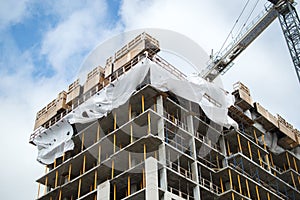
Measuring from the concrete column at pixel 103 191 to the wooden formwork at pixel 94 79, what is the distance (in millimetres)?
10596

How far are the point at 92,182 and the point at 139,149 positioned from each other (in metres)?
5.79

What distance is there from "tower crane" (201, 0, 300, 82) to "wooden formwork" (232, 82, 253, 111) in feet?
22.8

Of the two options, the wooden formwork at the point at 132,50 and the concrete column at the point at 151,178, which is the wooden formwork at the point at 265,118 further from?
the concrete column at the point at 151,178

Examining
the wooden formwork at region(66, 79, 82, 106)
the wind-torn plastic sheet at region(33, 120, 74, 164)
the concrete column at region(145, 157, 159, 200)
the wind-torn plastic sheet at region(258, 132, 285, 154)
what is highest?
the wooden formwork at region(66, 79, 82, 106)

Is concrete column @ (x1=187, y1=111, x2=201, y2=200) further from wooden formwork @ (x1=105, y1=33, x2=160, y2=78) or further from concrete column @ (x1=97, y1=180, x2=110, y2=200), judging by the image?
wooden formwork @ (x1=105, y1=33, x2=160, y2=78)

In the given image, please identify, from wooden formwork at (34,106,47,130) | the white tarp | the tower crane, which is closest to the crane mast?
the tower crane

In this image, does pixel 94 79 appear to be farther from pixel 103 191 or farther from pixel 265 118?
pixel 265 118

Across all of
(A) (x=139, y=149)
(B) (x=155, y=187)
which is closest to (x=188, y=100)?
(A) (x=139, y=149)

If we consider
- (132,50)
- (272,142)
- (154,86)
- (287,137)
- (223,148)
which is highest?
(132,50)

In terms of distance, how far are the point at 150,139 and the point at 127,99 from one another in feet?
16.7

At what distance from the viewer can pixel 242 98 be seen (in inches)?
1799

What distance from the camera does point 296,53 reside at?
5138 centimetres

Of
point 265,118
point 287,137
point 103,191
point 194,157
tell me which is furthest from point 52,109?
point 287,137

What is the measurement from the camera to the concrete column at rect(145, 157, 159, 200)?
32000mm
